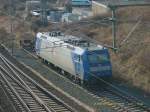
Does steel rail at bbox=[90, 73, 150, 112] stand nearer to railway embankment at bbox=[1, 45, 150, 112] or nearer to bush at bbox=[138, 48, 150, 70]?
railway embankment at bbox=[1, 45, 150, 112]

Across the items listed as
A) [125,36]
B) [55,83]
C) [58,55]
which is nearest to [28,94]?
[55,83]

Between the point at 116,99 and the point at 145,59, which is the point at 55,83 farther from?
the point at 145,59

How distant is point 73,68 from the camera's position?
3322 centimetres

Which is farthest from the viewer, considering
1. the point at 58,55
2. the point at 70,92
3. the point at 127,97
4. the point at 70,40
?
the point at 58,55

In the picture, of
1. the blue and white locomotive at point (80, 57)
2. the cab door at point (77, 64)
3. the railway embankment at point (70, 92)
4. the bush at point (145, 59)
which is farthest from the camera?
the bush at point (145, 59)

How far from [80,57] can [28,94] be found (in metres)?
4.34

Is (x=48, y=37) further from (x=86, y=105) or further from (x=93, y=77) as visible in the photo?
(x=86, y=105)

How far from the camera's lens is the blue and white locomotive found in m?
31.7

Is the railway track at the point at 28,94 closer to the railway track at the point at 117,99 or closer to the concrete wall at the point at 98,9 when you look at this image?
the railway track at the point at 117,99

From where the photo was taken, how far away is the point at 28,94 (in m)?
30.4

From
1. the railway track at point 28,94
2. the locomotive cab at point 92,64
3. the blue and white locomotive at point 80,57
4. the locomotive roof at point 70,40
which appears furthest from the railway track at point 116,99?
the locomotive roof at point 70,40

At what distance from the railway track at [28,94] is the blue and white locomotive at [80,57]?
270cm

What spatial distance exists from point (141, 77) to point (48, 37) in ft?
33.6

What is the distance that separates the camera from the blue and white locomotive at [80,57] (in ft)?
104
